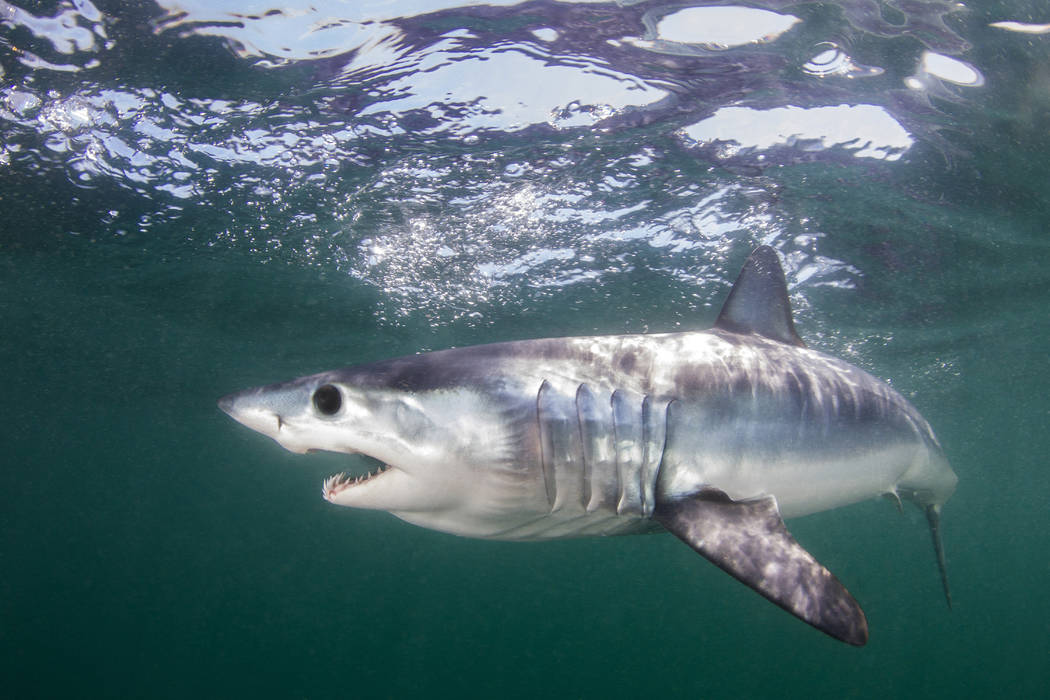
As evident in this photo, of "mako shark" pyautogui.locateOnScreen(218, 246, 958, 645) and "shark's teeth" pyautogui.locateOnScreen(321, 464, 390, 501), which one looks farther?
"shark's teeth" pyautogui.locateOnScreen(321, 464, 390, 501)

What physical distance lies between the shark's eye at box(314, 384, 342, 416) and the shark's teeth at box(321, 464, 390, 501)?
1.17 feet

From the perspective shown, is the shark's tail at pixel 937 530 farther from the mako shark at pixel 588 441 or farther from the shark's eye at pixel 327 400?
the shark's eye at pixel 327 400

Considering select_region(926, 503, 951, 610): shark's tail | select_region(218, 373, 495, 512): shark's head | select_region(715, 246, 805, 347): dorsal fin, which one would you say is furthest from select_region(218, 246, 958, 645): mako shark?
select_region(926, 503, 951, 610): shark's tail

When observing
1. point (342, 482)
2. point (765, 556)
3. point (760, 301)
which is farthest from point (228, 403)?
point (760, 301)

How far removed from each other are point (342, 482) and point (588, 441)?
1166 mm

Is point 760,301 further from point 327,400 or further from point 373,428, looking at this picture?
point 327,400

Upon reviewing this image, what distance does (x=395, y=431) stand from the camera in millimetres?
2527

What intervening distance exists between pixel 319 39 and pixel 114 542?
14041cm

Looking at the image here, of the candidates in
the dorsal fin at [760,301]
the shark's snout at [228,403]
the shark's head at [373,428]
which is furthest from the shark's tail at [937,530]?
the shark's snout at [228,403]

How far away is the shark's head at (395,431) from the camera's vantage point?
2.51 metres

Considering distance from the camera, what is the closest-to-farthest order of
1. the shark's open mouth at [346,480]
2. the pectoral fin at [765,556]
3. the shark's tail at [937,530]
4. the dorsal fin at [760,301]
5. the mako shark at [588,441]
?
1. the pectoral fin at [765,556]
2. the mako shark at [588,441]
3. the shark's open mouth at [346,480]
4. the dorsal fin at [760,301]
5. the shark's tail at [937,530]

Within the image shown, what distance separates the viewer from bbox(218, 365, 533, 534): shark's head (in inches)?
98.8

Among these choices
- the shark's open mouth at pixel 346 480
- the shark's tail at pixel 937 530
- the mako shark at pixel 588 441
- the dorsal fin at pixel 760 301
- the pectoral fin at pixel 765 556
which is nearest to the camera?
the pectoral fin at pixel 765 556

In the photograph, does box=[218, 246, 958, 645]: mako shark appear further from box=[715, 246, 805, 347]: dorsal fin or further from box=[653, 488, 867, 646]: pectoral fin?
box=[715, 246, 805, 347]: dorsal fin
